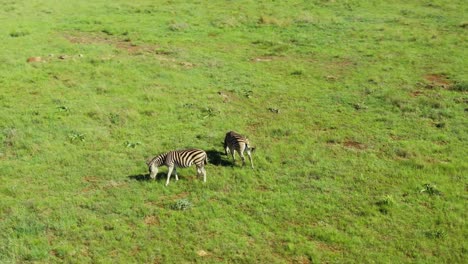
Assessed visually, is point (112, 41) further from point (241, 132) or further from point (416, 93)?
point (416, 93)

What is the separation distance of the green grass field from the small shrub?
0.05m

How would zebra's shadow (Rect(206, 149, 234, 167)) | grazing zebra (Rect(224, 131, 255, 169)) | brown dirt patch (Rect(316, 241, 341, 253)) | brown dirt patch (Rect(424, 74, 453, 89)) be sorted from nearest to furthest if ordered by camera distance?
1. brown dirt patch (Rect(316, 241, 341, 253))
2. grazing zebra (Rect(224, 131, 255, 169))
3. zebra's shadow (Rect(206, 149, 234, 167))
4. brown dirt patch (Rect(424, 74, 453, 89))

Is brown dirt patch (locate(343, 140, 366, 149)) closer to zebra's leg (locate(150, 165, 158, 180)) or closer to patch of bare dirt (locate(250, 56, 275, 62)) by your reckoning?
zebra's leg (locate(150, 165, 158, 180))

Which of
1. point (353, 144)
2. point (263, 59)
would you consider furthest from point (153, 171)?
point (263, 59)

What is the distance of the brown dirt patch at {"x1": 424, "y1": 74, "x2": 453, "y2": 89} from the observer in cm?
2717

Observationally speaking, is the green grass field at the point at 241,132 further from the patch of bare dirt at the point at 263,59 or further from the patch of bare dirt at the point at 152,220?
the patch of bare dirt at the point at 263,59

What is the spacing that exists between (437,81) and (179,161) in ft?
61.8

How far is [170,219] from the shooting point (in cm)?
1507

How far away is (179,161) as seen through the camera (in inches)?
662

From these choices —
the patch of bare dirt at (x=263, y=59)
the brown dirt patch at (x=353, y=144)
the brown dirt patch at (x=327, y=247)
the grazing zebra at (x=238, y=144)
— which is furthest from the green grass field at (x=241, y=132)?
the grazing zebra at (x=238, y=144)

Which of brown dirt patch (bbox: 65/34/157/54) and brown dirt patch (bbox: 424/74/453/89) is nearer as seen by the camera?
brown dirt patch (bbox: 424/74/453/89)

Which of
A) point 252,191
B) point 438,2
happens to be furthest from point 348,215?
point 438,2

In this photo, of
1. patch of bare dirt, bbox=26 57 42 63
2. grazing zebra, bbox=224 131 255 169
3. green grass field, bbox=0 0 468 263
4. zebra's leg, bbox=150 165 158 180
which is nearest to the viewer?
green grass field, bbox=0 0 468 263

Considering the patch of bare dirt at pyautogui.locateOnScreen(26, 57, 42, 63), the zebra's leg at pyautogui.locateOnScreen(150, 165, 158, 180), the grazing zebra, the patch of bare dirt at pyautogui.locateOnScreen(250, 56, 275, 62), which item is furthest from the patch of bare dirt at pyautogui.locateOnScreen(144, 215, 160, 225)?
the patch of bare dirt at pyautogui.locateOnScreen(26, 57, 42, 63)
